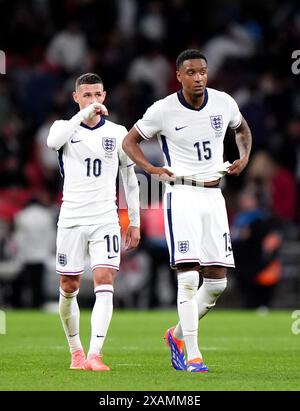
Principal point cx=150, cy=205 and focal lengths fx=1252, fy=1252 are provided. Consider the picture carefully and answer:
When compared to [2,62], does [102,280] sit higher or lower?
lower

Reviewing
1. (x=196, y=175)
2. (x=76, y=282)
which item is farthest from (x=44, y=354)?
(x=196, y=175)

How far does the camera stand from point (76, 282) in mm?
10500

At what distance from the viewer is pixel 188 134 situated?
10.4 meters

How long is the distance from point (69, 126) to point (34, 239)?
10.3 metres

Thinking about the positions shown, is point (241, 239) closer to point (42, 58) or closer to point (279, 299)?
point (279, 299)

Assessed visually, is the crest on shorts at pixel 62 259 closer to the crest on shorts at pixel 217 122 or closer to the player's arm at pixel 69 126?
the player's arm at pixel 69 126

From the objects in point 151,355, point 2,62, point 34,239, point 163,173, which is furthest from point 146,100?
point 163,173

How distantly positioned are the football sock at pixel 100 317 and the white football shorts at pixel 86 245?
21 centimetres

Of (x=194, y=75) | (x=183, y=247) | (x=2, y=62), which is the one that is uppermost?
(x=2, y=62)

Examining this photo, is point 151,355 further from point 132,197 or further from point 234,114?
point 234,114

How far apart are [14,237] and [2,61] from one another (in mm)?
3339

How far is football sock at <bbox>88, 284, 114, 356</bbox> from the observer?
10250 mm
